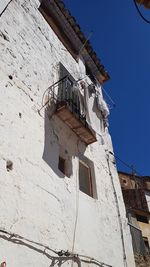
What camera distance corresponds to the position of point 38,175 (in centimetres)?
470

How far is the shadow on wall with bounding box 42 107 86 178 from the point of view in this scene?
5395 millimetres

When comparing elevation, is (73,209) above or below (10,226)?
above

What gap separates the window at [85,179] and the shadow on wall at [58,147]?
486 millimetres

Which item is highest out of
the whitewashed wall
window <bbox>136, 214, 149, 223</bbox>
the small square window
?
the whitewashed wall

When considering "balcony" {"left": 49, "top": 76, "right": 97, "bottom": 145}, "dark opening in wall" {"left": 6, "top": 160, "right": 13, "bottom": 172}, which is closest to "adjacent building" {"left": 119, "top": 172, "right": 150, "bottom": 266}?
"balcony" {"left": 49, "top": 76, "right": 97, "bottom": 145}

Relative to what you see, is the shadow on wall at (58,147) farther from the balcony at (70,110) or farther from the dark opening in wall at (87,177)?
the dark opening in wall at (87,177)

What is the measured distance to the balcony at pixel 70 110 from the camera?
20.6ft

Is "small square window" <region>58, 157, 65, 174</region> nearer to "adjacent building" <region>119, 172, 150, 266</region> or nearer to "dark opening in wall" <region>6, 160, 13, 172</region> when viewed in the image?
"dark opening in wall" <region>6, 160, 13, 172</region>

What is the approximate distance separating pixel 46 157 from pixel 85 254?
7.02ft

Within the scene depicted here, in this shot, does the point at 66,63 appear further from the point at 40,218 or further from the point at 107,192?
the point at 40,218

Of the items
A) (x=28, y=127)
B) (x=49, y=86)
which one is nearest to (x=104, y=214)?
(x=28, y=127)

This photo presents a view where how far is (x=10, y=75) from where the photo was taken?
522cm

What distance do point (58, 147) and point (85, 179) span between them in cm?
151

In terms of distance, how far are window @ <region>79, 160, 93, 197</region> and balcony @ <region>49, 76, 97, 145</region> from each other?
2.46 ft
